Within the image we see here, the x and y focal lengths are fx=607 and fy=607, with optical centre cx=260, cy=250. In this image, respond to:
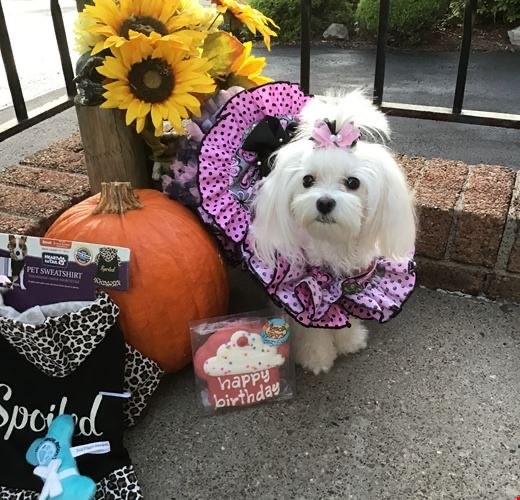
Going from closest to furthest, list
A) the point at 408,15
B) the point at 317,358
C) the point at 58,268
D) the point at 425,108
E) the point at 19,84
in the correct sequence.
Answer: the point at 58,268 → the point at 317,358 → the point at 19,84 → the point at 425,108 → the point at 408,15

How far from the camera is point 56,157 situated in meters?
1.93

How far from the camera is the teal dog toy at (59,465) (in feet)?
3.95

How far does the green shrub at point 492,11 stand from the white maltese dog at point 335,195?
180 inches

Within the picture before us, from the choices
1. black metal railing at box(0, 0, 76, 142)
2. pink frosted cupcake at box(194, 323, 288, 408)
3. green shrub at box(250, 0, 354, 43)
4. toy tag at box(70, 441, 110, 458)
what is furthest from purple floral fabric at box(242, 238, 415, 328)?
green shrub at box(250, 0, 354, 43)

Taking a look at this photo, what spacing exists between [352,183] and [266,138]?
305 mm

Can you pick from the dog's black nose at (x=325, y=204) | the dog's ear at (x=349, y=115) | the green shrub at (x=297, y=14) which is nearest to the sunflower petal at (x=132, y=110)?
the dog's ear at (x=349, y=115)

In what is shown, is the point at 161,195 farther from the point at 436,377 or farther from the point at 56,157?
the point at 436,377

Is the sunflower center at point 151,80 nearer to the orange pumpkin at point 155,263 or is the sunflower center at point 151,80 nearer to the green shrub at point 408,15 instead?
the orange pumpkin at point 155,263

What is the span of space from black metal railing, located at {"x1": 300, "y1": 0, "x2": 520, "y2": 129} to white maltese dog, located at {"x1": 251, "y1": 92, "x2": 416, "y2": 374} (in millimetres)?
604

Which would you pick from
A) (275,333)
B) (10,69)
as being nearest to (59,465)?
(275,333)

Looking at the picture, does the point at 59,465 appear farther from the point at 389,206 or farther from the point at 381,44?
the point at 381,44

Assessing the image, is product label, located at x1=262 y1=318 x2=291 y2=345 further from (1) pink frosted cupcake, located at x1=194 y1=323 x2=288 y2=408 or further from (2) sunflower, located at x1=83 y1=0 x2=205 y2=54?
(2) sunflower, located at x1=83 y1=0 x2=205 y2=54

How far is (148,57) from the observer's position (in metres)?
1.44

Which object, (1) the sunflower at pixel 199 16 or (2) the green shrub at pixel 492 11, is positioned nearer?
(1) the sunflower at pixel 199 16
